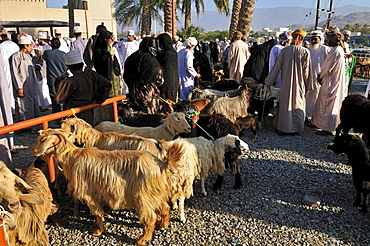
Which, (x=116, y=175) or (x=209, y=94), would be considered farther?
(x=209, y=94)

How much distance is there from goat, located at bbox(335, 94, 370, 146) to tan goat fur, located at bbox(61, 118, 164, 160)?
4.28m

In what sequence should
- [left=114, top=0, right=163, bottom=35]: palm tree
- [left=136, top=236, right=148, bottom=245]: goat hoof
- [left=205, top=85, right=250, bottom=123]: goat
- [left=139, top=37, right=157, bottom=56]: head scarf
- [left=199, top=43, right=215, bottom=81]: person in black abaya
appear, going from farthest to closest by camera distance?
[left=114, top=0, right=163, bottom=35]: palm tree < [left=199, top=43, right=215, bottom=81]: person in black abaya < [left=205, top=85, right=250, bottom=123]: goat < [left=139, top=37, right=157, bottom=56]: head scarf < [left=136, top=236, right=148, bottom=245]: goat hoof

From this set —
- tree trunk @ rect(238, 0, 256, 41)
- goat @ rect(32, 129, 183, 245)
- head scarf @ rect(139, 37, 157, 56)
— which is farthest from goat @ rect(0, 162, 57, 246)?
tree trunk @ rect(238, 0, 256, 41)

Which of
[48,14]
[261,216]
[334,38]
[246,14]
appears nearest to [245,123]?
[334,38]

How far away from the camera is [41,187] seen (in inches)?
130

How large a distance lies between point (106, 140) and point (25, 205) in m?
1.35

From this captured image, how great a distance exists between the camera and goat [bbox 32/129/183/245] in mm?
3258

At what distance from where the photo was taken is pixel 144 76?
221 inches

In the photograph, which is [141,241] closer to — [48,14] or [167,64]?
[167,64]

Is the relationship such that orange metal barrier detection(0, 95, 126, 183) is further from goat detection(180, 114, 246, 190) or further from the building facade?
the building facade

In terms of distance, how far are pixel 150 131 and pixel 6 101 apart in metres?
2.16

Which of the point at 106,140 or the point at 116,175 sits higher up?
the point at 106,140

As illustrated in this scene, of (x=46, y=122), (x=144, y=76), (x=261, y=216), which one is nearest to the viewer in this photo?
(x=46, y=122)

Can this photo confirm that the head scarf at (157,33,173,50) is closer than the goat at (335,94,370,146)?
No
